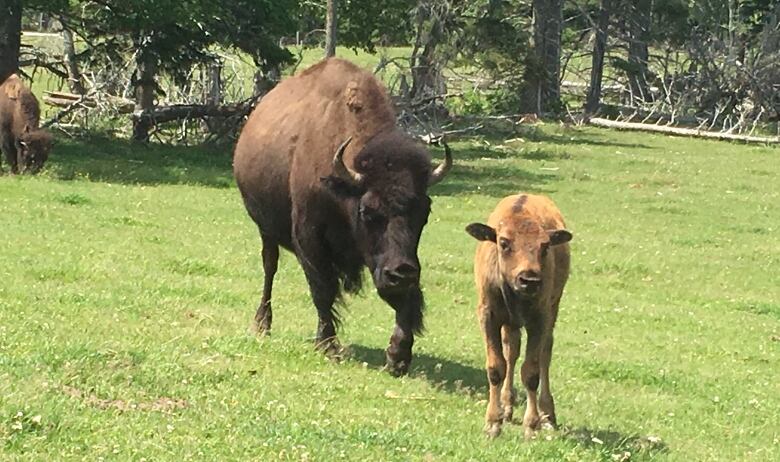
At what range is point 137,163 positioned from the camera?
29.2 m

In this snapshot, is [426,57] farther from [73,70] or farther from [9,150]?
[9,150]

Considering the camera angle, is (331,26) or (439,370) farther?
(331,26)

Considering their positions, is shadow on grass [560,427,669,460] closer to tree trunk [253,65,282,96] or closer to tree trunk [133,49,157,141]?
tree trunk [133,49,157,141]

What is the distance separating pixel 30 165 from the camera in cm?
2694

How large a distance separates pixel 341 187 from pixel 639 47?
47.5 m

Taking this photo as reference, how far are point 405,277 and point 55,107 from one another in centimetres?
3050

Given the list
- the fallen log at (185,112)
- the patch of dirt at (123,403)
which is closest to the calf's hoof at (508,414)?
the patch of dirt at (123,403)

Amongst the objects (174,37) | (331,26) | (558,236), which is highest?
(331,26)

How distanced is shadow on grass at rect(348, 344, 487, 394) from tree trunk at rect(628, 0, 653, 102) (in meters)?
41.5

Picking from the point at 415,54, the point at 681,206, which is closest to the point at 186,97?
the point at 415,54

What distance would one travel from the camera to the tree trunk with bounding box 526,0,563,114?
154 ft

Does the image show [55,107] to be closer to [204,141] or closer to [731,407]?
[204,141]

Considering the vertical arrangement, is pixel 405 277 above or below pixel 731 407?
above

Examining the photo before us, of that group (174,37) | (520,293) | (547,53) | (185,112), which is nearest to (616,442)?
(520,293)
